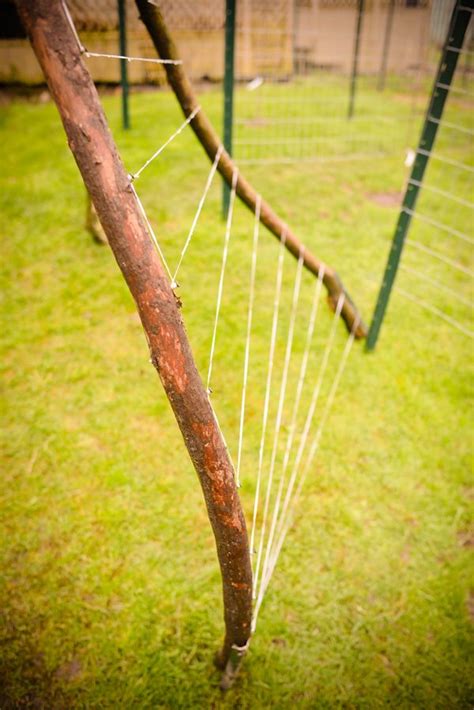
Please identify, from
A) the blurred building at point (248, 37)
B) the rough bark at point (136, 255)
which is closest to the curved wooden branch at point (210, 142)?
the rough bark at point (136, 255)

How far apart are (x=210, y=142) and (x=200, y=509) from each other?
6.37 feet

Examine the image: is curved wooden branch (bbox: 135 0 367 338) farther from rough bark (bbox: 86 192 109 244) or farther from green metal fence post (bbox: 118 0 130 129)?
green metal fence post (bbox: 118 0 130 129)

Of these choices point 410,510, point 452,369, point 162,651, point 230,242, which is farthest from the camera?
point 230,242

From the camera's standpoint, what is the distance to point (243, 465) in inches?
100.0

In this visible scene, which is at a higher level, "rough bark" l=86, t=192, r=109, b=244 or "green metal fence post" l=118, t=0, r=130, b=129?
"green metal fence post" l=118, t=0, r=130, b=129

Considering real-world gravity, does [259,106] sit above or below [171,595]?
above

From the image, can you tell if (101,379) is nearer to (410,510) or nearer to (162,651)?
(162,651)

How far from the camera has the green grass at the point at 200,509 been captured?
1.80m

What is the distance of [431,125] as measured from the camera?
8.12 ft

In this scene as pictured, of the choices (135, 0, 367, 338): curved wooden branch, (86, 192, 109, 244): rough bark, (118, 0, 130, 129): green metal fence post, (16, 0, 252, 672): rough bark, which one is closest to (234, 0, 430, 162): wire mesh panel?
(118, 0, 130, 129): green metal fence post

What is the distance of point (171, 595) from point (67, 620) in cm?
43

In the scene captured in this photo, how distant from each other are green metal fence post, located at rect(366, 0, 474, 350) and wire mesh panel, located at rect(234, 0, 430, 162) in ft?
9.45

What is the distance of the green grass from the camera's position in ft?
5.92

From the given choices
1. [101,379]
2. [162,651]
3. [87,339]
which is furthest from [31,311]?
[162,651]
